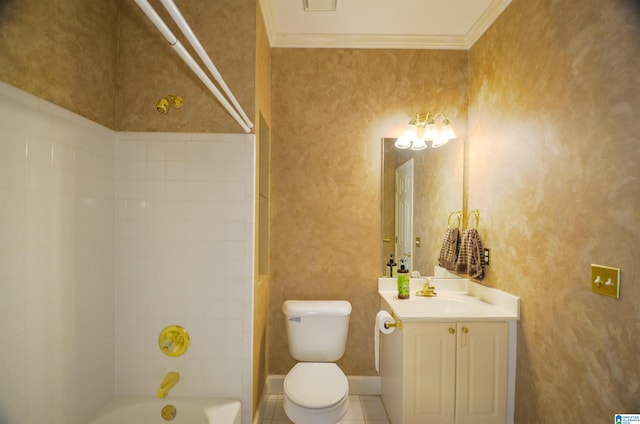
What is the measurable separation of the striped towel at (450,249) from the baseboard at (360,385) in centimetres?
103

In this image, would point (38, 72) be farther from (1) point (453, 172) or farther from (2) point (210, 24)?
(1) point (453, 172)

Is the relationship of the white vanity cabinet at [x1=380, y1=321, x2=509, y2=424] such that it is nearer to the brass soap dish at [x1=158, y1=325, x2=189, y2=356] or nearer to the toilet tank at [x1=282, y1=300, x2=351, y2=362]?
the toilet tank at [x1=282, y1=300, x2=351, y2=362]

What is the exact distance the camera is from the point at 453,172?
2.37m

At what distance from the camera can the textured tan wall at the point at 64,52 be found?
1123mm

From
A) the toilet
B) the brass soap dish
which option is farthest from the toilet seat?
the brass soap dish

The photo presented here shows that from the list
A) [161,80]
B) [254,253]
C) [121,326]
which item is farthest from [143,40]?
[121,326]

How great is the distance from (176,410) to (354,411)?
1189mm

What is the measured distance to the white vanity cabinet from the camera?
174cm

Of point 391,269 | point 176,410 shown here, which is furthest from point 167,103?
point 391,269

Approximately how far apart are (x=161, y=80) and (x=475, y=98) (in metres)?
2.08

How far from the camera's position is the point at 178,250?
1.71 meters

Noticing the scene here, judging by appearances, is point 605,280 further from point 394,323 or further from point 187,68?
point 187,68

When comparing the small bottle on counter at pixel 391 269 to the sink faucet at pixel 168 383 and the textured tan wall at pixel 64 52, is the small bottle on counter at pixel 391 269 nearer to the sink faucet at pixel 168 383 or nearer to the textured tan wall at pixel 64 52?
the sink faucet at pixel 168 383

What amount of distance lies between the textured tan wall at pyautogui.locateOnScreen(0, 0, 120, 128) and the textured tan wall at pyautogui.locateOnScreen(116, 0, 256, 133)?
0.25 feet
